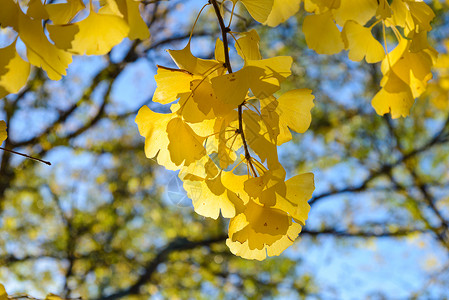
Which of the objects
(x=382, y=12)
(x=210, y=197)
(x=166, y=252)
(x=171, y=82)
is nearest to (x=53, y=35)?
(x=171, y=82)

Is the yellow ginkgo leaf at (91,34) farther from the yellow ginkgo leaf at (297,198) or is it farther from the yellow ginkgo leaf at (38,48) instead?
the yellow ginkgo leaf at (297,198)

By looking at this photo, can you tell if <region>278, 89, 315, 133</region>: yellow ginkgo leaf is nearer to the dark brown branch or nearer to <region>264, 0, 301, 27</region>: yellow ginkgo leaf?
<region>264, 0, 301, 27</region>: yellow ginkgo leaf

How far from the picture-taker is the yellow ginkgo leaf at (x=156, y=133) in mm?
517

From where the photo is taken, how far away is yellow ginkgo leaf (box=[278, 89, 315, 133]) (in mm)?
503

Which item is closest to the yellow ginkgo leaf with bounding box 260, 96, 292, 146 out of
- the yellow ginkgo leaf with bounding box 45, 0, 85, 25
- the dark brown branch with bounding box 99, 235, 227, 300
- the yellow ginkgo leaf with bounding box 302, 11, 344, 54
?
the yellow ginkgo leaf with bounding box 302, 11, 344, 54

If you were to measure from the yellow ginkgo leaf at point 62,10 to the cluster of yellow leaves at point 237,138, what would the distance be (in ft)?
0.36

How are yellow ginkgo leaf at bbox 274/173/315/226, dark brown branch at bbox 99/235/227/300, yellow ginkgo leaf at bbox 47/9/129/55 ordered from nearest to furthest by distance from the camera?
yellow ginkgo leaf at bbox 47/9/129/55 < yellow ginkgo leaf at bbox 274/173/315/226 < dark brown branch at bbox 99/235/227/300

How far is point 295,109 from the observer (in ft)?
1.66

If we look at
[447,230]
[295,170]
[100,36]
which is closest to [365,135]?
[295,170]

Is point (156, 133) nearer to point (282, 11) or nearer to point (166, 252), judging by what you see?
point (282, 11)

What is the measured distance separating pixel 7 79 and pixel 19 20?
58 millimetres

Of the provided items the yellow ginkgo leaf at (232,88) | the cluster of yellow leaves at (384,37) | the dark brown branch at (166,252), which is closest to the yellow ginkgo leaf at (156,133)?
the yellow ginkgo leaf at (232,88)

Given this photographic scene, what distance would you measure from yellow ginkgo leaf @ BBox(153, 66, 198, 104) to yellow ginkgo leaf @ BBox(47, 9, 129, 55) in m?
0.08

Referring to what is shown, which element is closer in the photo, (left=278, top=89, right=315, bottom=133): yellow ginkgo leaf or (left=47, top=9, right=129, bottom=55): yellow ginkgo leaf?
(left=47, top=9, right=129, bottom=55): yellow ginkgo leaf
